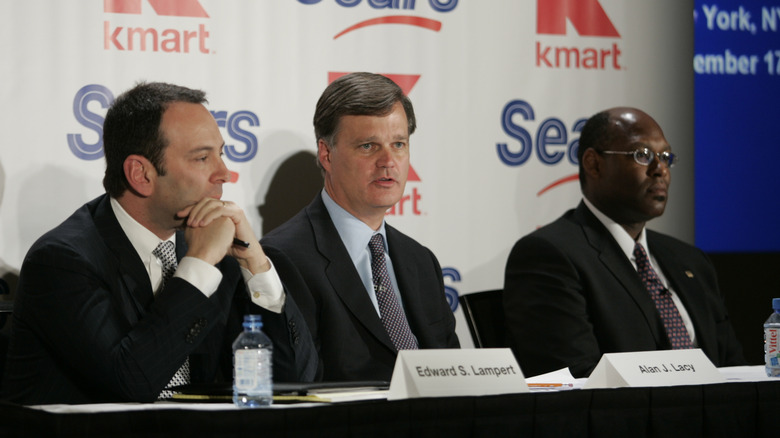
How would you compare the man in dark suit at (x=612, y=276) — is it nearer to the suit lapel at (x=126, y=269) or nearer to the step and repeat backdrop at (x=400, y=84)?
the step and repeat backdrop at (x=400, y=84)

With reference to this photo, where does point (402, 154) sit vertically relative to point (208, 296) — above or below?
above

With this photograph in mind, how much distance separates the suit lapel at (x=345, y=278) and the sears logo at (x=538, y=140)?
52.5 inches

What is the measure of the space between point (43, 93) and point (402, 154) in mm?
1422

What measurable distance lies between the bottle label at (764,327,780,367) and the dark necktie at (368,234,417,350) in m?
1.10

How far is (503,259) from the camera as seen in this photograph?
4.20m

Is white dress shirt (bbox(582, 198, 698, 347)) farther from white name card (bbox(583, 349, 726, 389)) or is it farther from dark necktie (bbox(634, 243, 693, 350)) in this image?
white name card (bbox(583, 349, 726, 389))

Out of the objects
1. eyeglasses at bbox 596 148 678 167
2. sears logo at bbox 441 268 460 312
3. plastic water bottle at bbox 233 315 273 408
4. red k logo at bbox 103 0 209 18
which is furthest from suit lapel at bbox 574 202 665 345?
plastic water bottle at bbox 233 315 273 408

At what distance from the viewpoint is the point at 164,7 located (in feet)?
12.0

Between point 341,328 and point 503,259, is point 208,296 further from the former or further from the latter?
point 503,259

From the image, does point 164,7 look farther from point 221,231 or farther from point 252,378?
point 252,378

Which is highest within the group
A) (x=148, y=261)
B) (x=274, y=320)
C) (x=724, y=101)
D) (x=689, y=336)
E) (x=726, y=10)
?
(x=726, y=10)

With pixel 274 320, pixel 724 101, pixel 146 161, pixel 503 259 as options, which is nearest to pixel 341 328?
pixel 274 320

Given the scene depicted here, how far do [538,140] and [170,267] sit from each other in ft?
7.11

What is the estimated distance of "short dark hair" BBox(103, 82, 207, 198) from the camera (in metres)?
2.67
